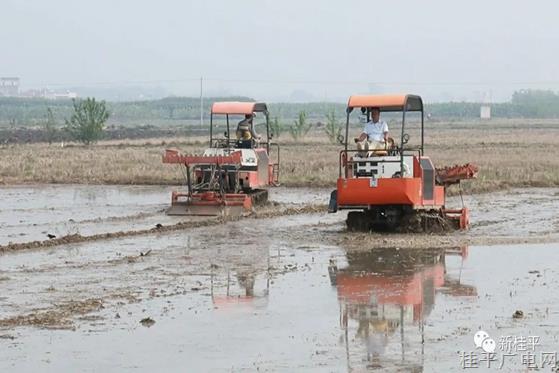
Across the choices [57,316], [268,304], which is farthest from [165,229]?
[57,316]

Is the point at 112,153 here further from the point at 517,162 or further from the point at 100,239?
the point at 100,239

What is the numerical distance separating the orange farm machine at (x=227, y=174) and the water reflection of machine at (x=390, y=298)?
21.3 feet

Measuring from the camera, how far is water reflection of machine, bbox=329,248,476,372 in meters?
10.9

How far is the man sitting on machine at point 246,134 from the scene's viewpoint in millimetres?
27000

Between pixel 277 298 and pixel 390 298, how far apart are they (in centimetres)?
130

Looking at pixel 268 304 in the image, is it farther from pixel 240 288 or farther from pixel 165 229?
pixel 165 229

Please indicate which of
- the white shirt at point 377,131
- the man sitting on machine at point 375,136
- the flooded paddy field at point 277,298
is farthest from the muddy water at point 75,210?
the white shirt at point 377,131

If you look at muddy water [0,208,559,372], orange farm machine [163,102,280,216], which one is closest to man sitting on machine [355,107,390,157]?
muddy water [0,208,559,372]

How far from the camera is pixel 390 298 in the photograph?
45.8 feet

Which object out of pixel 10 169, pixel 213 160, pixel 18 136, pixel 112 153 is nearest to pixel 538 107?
pixel 18 136

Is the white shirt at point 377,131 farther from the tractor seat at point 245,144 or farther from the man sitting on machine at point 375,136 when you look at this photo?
the tractor seat at point 245,144

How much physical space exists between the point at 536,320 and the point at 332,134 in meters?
56.8

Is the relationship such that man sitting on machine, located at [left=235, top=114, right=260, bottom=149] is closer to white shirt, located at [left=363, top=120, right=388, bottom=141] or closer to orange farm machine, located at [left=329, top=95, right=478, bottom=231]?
orange farm machine, located at [left=329, top=95, right=478, bottom=231]

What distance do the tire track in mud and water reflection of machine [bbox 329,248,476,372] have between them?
178 inches
